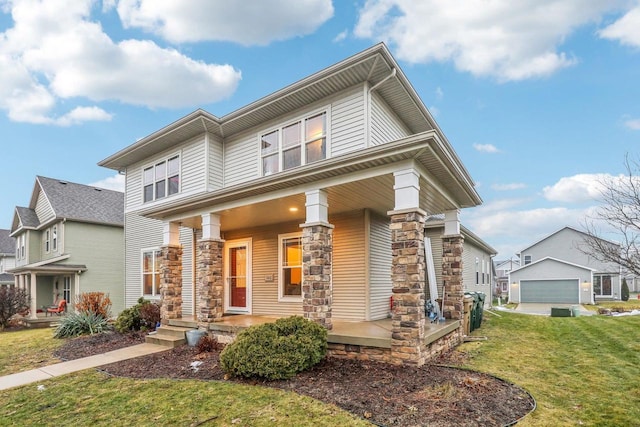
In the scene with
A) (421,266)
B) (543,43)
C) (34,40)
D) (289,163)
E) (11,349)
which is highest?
(34,40)

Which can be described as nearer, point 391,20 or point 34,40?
point 391,20

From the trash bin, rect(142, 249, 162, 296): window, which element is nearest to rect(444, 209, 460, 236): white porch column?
the trash bin

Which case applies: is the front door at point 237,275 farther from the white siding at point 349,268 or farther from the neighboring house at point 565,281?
the neighboring house at point 565,281

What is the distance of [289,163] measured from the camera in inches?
383

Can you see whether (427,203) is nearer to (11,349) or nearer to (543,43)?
(543,43)

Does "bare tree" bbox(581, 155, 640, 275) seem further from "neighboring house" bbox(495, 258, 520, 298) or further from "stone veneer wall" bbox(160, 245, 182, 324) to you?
"neighboring house" bbox(495, 258, 520, 298)

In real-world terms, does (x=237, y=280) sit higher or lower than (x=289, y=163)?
lower

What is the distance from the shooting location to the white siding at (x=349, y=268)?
29.0 ft

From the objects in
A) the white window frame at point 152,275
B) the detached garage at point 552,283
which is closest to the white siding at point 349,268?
the white window frame at point 152,275

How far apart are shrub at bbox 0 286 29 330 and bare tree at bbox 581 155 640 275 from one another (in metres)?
18.9

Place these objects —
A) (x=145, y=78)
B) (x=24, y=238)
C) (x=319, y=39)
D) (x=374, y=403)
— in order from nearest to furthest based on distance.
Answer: (x=374, y=403) < (x=319, y=39) < (x=145, y=78) < (x=24, y=238)

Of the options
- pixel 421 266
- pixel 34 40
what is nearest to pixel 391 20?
pixel 421 266

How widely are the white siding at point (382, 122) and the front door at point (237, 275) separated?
16.4ft

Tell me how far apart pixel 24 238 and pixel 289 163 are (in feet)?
60.6
